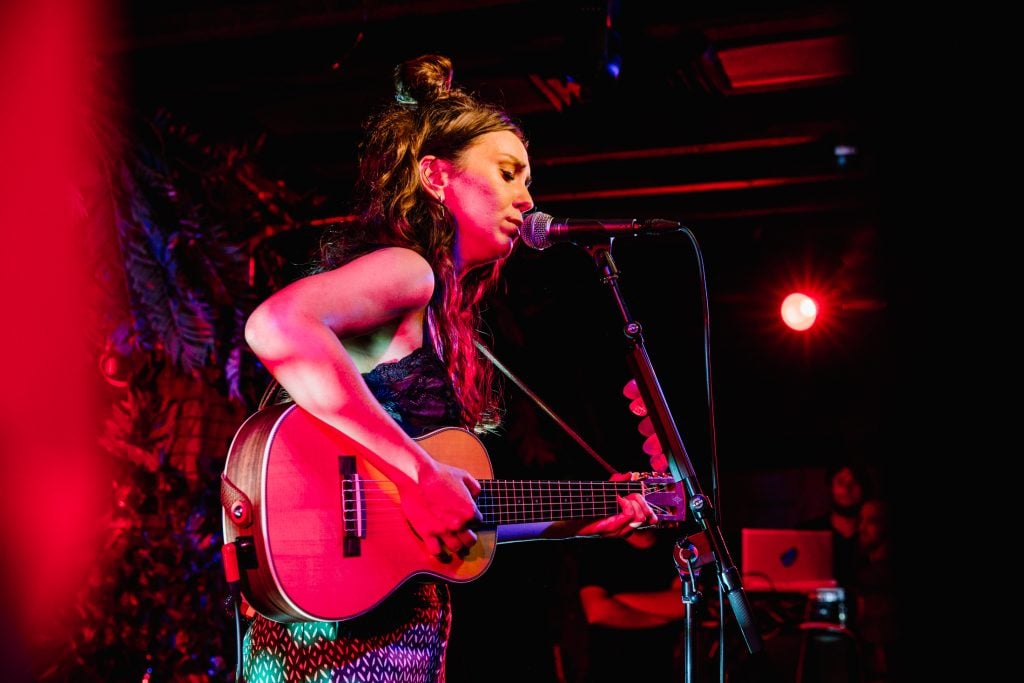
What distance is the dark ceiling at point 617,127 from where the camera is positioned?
14.4 feet

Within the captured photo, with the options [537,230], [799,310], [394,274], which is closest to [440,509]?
[394,274]

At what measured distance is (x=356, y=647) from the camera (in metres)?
1.87

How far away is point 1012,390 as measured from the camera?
781 millimetres

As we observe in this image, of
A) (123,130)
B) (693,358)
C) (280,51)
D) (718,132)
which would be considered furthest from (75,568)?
(693,358)

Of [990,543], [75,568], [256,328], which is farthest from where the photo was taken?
[75,568]

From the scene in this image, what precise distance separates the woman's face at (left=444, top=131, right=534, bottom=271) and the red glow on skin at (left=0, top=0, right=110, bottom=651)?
2114mm

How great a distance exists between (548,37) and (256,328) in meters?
3.05

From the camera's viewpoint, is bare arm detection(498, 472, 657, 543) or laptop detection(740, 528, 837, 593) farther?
laptop detection(740, 528, 837, 593)

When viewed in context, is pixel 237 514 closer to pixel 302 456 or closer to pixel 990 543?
pixel 302 456

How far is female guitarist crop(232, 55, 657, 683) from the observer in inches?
73.2

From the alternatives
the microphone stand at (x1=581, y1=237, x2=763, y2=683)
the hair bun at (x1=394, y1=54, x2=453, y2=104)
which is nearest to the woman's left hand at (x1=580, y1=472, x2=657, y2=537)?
the microphone stand at (x1=581, y1=237, x2=763, y2=683)

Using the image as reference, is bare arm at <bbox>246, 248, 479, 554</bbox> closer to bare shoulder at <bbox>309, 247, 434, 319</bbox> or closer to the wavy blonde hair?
bare shoulder at <bbox>309, 247, 434, 319</bbox>

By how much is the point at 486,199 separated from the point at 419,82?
0.46 metres

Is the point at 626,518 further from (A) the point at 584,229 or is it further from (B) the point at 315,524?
(B) the point at 315,524
